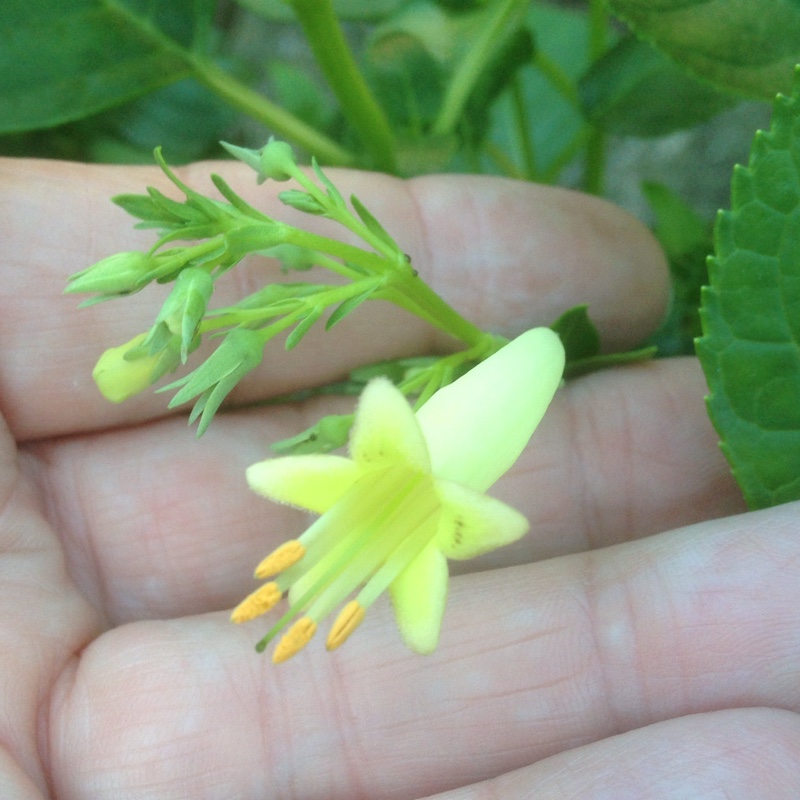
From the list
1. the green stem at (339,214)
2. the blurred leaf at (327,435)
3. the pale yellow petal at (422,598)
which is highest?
the green stem at (339,214)

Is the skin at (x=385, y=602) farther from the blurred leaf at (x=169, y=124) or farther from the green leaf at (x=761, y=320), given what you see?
the blurred leaf at (x=169, y=124)

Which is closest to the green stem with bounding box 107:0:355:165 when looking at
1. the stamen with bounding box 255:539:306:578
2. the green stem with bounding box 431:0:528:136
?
the green stem with bounding box 431:0:528:136

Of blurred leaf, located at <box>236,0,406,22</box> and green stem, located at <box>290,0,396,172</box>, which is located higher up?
blurred leaf, located at <box>236,0,406,22</box>

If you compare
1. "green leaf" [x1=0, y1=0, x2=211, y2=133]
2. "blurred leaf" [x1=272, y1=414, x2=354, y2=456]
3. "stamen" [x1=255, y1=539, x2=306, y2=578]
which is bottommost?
"stamen" [x1=255, y1=539, x2=306, y2=578]

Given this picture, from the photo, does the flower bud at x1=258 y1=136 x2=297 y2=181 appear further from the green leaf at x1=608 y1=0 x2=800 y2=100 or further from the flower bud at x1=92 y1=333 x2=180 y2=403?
the green leaf at x1=608 y1=0 x2=800 y2=100

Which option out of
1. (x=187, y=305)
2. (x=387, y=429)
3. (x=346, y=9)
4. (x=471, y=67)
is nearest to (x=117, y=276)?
(x=187, y=305)

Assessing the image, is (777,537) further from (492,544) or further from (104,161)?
(104,161)

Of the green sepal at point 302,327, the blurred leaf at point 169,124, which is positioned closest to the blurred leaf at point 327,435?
the green sepal at point 302,327

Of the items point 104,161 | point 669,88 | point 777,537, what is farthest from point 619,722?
point 104,161
